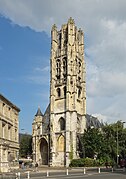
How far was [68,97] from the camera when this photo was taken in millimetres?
92562

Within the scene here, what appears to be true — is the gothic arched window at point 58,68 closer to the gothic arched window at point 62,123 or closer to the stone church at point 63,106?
the stone church at point 63,106

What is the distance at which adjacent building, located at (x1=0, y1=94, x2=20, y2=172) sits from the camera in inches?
1907

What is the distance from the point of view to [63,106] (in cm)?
9450

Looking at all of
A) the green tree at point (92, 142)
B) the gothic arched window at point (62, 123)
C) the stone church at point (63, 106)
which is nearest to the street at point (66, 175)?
the green tree at point (92, 142)

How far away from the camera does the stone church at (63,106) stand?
90438 mm

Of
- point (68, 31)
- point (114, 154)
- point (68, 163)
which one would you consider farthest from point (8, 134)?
point (68, 31)

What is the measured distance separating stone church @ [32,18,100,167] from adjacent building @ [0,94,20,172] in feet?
98.5

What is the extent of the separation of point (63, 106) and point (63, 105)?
0.28 metres

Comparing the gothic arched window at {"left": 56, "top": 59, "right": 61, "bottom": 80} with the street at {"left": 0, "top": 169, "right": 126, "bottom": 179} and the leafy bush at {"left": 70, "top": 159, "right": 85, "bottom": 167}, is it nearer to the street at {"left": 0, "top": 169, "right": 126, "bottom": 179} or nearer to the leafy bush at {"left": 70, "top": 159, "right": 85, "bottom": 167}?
the leafy bush at {"left": 70, "top": 159, "right": 85, "bottom": 167}

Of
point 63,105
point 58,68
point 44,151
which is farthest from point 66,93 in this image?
point 44,151

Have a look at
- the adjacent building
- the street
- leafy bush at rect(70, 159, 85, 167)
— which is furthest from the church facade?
the street

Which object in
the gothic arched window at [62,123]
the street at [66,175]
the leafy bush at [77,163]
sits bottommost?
the leafy bush at [77,163]

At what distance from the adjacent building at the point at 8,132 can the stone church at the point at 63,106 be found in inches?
1182

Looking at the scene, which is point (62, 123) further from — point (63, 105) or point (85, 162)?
point (85, 162)
